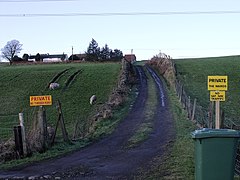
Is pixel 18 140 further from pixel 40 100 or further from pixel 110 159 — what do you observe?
pixel 110 159

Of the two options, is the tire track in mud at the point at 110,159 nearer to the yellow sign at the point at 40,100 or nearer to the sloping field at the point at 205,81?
the yellow sign at the point at 40,100

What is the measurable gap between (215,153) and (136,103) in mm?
23394

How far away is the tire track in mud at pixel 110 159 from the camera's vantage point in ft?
38.9

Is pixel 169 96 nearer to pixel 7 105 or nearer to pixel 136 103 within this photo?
pixel 136 103

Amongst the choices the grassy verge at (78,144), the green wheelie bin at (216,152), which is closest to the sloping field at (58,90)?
the grassy verge at (78,144)

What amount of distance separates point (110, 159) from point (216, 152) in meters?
6.48

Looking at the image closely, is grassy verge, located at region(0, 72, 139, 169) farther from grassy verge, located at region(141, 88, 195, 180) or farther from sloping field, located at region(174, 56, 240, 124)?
sloping field, located at region(174, 56, 240, 124)

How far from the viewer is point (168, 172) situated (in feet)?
35.6

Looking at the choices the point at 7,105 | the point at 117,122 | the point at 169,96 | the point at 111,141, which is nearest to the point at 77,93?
the point at 7,105

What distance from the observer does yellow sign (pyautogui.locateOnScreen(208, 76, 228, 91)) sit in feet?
40.9

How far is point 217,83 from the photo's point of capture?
12547 mm

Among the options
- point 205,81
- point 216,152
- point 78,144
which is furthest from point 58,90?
point 216,152

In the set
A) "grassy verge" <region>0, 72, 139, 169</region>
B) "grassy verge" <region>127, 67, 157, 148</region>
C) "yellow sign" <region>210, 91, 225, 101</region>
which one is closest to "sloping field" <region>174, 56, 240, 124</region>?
"grassy verge" <region>127, 67, 157, 148</region>

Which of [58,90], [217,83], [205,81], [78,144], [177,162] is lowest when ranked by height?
[78,144]
